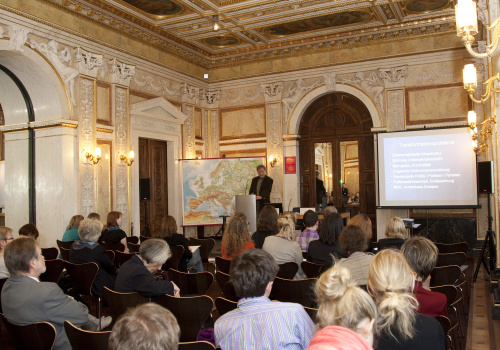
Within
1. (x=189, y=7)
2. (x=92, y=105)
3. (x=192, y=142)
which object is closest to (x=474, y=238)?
(x=192, y=142)

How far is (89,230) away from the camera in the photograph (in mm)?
4672

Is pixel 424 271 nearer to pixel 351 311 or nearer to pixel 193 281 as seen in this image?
pixel 351 311

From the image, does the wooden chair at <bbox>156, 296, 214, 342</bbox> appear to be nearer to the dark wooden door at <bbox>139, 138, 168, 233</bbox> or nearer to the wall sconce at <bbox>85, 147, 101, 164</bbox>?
the wall sconce at <bbox>85, 147, 101, 164</bbox>

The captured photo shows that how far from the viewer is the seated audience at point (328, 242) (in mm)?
4355

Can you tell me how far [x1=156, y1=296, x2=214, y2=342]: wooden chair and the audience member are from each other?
23 cm

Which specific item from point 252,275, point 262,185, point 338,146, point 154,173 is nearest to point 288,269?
point 252,275

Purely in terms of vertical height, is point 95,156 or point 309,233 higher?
point 95,156

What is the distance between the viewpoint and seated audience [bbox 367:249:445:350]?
1953 mm

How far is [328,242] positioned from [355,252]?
804mm

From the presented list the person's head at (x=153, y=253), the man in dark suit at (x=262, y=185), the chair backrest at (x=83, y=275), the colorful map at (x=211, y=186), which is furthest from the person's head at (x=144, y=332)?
the colorful map at (x=211, y=186)

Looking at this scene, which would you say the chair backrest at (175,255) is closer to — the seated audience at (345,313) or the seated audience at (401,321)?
the seated audience at (401,321)

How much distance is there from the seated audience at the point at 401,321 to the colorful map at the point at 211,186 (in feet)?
29.4

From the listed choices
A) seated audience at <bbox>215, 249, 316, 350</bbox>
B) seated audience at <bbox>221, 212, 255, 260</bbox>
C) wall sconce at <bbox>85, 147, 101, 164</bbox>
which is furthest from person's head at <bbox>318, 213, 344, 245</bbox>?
wall sconce at <bbox>85, 147, 101, 164</bbox>

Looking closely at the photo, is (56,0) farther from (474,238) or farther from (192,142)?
(474,238)
